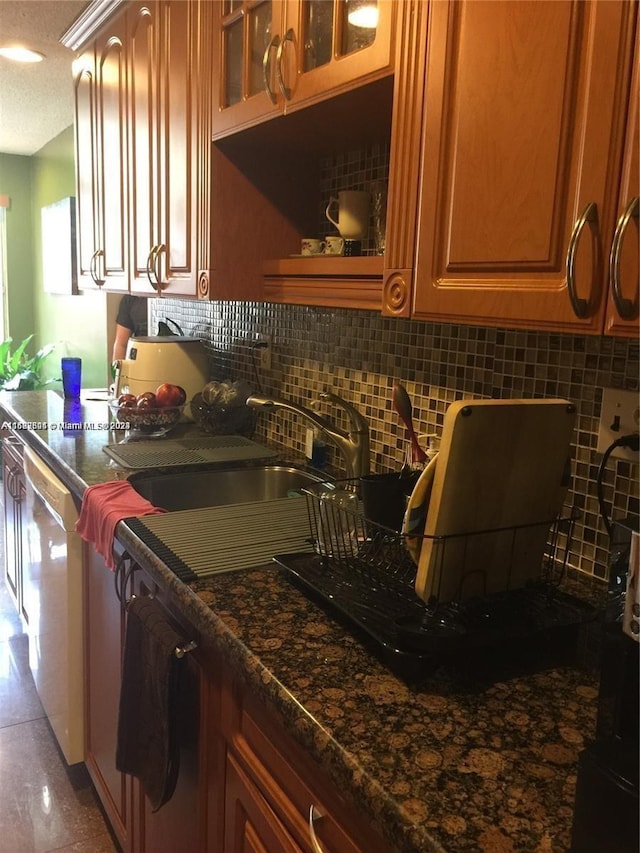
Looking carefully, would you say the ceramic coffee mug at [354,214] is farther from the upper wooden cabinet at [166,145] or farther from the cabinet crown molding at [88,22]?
the cabinet crown molding at [88,22]

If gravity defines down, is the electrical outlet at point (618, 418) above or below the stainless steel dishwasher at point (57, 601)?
above

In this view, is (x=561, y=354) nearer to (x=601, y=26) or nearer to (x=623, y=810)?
(x=601, y=26)

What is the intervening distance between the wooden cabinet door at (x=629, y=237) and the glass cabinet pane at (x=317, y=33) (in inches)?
28.5

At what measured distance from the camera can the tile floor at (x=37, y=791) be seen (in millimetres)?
1844

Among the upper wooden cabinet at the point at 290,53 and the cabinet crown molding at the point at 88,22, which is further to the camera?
the cabinet crown molding at the point at 88,22

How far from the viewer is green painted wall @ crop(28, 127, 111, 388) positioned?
4.21m

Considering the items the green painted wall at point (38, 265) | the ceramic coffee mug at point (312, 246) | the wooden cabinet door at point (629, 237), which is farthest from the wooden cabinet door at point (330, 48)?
the green painted wall at point (38, 265)

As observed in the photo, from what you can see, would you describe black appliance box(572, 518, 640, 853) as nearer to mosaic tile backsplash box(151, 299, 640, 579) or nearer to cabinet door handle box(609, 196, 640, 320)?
cabinet door handle box(609, 196, 640, 320)

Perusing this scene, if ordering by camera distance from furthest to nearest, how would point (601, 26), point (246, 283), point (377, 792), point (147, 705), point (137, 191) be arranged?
1. point (137, 191)
2. point (246, 283)
3. point (147, 705)
4. point (601, 26)
5. point (377, 792)

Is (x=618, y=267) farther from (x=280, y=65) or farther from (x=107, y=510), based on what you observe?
(x=107, y=510)

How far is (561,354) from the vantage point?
122cm

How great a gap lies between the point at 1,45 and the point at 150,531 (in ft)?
8.01

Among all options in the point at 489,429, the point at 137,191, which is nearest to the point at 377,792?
the point at 489,429

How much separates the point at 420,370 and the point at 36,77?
9.05 ft
